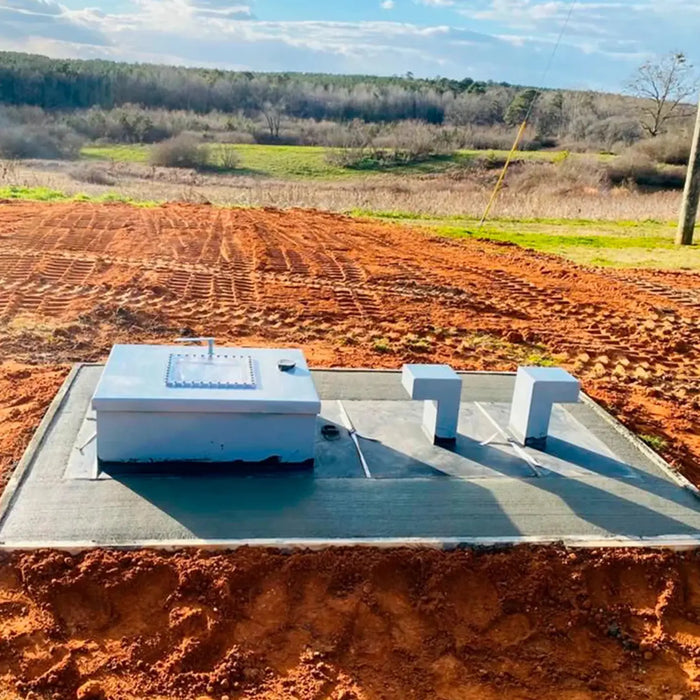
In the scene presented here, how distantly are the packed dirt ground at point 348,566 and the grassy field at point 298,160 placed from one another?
2483 cm

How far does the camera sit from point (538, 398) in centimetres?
502

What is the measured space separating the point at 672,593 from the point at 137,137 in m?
46.3

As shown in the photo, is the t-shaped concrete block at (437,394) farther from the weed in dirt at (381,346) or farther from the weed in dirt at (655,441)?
the weed in dirt at (381,346)

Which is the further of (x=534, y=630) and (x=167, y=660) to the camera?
(x=534, y=630)

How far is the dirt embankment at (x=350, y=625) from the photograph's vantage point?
10.7ft

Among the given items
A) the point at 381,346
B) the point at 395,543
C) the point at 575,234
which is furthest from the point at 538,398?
the point at 575,234

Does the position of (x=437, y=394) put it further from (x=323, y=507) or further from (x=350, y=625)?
(x=350, y=625)

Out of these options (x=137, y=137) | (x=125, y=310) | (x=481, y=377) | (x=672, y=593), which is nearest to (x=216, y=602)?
(x=672, y=593)

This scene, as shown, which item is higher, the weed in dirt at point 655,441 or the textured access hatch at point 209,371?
the textured access hatch at point 209,371

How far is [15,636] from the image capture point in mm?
3340

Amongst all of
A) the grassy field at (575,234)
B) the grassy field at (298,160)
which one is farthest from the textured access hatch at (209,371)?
the grassy field at (298,160)

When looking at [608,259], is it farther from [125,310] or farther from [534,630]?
[534,630]

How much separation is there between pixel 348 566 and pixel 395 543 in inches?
11.5

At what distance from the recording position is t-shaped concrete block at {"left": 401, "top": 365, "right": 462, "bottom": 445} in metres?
4.86
